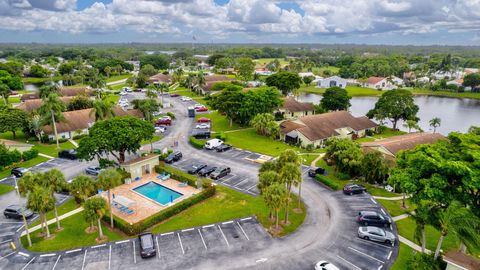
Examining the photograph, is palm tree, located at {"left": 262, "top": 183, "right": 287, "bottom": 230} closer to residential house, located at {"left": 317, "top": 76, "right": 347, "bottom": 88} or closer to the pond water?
the pond water

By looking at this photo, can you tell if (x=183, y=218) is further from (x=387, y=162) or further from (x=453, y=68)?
(x=453, y=68)

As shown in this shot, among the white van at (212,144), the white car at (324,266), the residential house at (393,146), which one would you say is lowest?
the white car at (324,266)

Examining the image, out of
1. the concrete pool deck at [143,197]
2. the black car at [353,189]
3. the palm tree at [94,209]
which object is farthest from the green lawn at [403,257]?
the palm tree at [94,209]

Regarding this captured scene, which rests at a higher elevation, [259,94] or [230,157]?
[259,94]

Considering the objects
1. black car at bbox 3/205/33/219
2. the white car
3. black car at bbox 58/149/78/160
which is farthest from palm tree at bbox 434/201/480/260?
black car at bbox 58/149/78/160

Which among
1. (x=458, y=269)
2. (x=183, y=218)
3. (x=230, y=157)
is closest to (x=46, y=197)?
(x=183, y=218)

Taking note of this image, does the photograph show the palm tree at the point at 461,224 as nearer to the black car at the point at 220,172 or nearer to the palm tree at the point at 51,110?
the black car at the point at 220,172

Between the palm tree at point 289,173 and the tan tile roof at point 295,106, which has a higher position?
the palm tree at point 289,173
